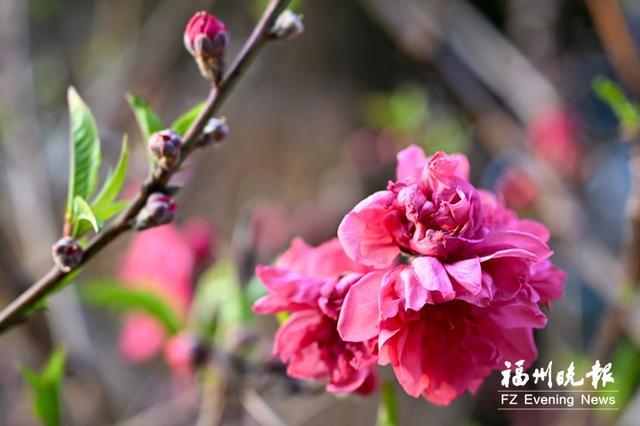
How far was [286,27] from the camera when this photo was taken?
24.8 inches

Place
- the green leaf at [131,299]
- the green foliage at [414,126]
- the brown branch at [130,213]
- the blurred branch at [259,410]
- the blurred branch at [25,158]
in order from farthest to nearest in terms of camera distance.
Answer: the green foliage at [414,126], the blurred branch at [25,158], the green leaf at [131,299], the blurred branch at [259,410], the brown branch at [130,213]

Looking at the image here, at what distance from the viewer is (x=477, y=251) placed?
0.52 metres

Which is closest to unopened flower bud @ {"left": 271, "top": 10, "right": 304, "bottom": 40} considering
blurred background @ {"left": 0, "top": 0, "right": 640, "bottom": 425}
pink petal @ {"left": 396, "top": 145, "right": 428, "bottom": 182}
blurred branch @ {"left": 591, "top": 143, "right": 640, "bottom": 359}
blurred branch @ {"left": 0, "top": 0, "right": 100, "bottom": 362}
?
pink petal @ {"left": 396, "top": 145, "right": 428, "bottom": 182}

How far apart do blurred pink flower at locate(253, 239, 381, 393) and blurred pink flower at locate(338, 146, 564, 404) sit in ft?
0.11

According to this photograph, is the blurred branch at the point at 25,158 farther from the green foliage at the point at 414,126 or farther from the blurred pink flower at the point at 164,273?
the green foliage at the point at 414,126

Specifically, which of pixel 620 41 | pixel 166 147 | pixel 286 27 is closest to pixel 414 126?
pixel 620 41

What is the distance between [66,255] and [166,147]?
116 millimetres

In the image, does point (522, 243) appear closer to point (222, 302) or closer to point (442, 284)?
point (442, 284)

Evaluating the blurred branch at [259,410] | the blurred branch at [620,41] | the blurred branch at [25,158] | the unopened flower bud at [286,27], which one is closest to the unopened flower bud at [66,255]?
the unopened flower bud at [286,27]

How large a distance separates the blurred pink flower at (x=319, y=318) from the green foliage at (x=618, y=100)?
1.19ft

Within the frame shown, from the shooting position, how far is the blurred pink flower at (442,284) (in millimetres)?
499

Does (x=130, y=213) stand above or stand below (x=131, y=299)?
above

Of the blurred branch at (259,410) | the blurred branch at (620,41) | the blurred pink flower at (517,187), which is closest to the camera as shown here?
the blurred branch at (259,410)

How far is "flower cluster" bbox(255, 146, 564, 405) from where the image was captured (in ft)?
1.66
